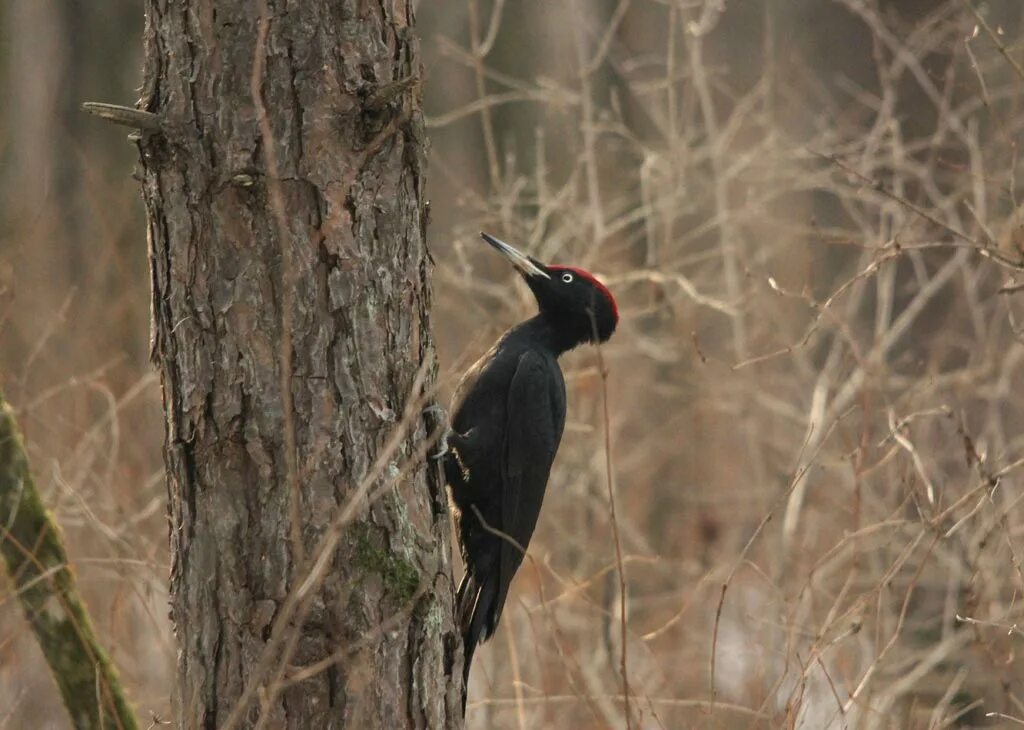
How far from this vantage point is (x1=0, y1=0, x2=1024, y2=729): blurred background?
3.79 meters

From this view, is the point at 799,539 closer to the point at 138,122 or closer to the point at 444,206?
the point at 138,122

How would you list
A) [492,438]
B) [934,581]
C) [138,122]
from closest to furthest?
[138,122] < [492,438] < [934,581]

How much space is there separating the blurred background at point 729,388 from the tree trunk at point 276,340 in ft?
1.42

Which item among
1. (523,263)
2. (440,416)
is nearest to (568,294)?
(523,263)

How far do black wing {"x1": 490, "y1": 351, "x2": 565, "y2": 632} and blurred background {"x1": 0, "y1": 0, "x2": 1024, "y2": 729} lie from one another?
0.22m

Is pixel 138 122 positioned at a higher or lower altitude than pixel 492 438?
higher

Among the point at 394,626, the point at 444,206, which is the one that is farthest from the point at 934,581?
the point at 444,206

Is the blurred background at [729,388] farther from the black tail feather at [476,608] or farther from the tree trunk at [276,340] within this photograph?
the tree trunk at [276,340]

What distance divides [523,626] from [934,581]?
2.04m

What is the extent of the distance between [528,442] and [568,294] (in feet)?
2.06

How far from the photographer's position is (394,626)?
2756mm

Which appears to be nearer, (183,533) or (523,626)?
(183,533)

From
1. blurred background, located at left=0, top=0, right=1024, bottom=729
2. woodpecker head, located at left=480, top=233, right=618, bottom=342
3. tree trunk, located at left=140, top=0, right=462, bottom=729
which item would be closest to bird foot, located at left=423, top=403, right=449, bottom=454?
blurred background, located at left=0, top=0, right=1024, bottom=729

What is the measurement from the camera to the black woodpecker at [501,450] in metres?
3.83
